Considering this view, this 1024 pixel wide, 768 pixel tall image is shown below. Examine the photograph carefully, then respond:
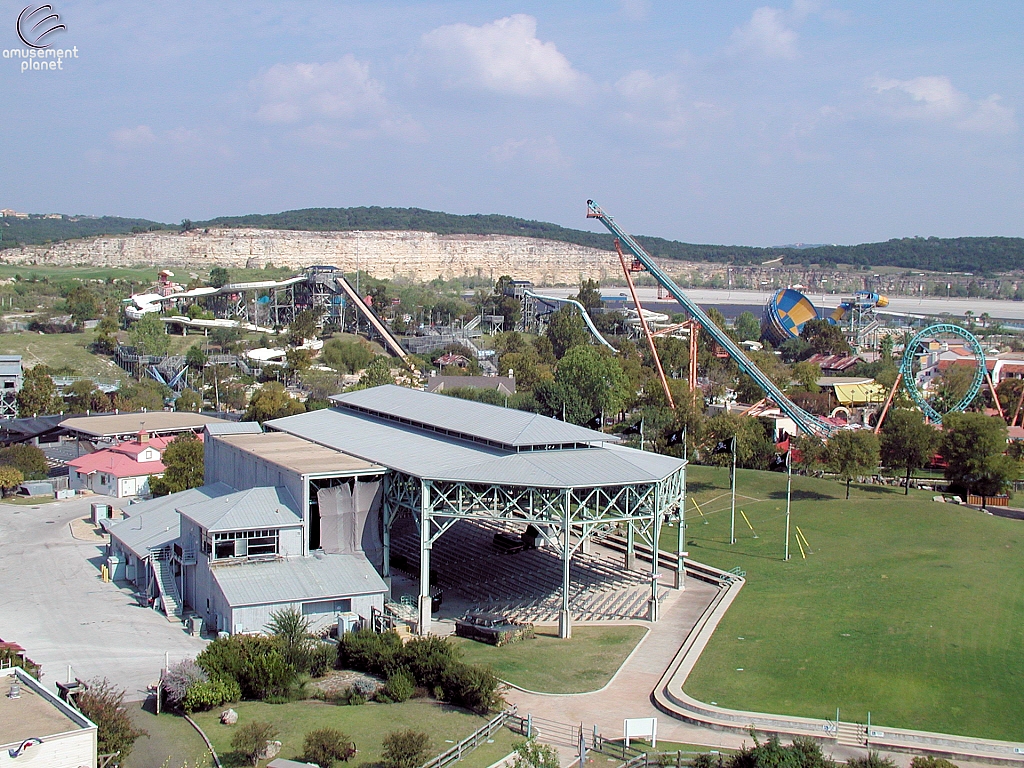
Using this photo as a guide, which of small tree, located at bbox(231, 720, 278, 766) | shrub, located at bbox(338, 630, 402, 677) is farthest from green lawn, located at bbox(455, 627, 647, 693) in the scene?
small tree, located at bbox(231, 720, 278, 766)

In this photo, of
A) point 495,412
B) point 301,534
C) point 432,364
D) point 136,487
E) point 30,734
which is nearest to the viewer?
point 30,734

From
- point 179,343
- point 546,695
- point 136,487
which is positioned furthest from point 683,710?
point 179,343

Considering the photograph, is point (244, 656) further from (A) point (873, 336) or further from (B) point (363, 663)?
(A) point (873, 336)

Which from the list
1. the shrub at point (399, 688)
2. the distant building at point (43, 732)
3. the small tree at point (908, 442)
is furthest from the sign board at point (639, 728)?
the small tree at point (908, 442)

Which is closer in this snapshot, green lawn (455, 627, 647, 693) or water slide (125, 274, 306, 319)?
green lawn (455, 627, 647, 693)

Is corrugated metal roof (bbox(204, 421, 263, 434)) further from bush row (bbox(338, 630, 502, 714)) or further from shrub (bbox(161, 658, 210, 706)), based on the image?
shrub (bbox(161, 658, 210, 706))

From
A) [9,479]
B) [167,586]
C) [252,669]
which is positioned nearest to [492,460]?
[167,586]
